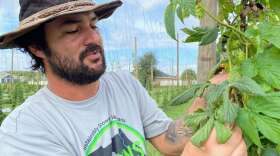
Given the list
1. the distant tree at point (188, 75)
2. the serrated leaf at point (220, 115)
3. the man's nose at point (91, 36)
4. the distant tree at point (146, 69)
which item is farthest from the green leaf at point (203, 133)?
the distant tree at point (188, 75)

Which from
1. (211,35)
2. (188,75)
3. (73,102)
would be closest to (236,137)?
(211,35)

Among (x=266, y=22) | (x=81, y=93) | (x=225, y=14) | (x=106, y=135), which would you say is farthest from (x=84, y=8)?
(x=266, y=22)

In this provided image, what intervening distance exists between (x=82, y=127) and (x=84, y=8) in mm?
428

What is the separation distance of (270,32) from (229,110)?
0.57ft

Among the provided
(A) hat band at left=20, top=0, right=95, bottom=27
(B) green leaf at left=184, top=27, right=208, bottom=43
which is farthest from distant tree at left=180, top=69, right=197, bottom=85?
(B) green leaf at left=184, top=27, right=208, bottom=43

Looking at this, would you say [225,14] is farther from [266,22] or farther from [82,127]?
[82,127]

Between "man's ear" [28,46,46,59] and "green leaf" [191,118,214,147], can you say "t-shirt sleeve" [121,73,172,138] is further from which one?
"green leaf" [191,118,214,147]

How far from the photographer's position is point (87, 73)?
1.70 meters

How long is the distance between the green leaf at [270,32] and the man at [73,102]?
86cm

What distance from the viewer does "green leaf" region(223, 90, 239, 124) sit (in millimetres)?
863

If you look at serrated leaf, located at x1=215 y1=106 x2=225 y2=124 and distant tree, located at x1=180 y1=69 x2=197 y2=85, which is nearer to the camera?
serrated leaf, located at x1=215 y1=106 x2=225 y2=124

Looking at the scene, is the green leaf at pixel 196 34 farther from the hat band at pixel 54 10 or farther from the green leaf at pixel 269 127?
the hat band at pixel 54 10

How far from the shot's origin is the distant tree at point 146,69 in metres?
12.0

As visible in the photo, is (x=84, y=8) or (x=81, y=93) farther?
(x=81, y=93)
